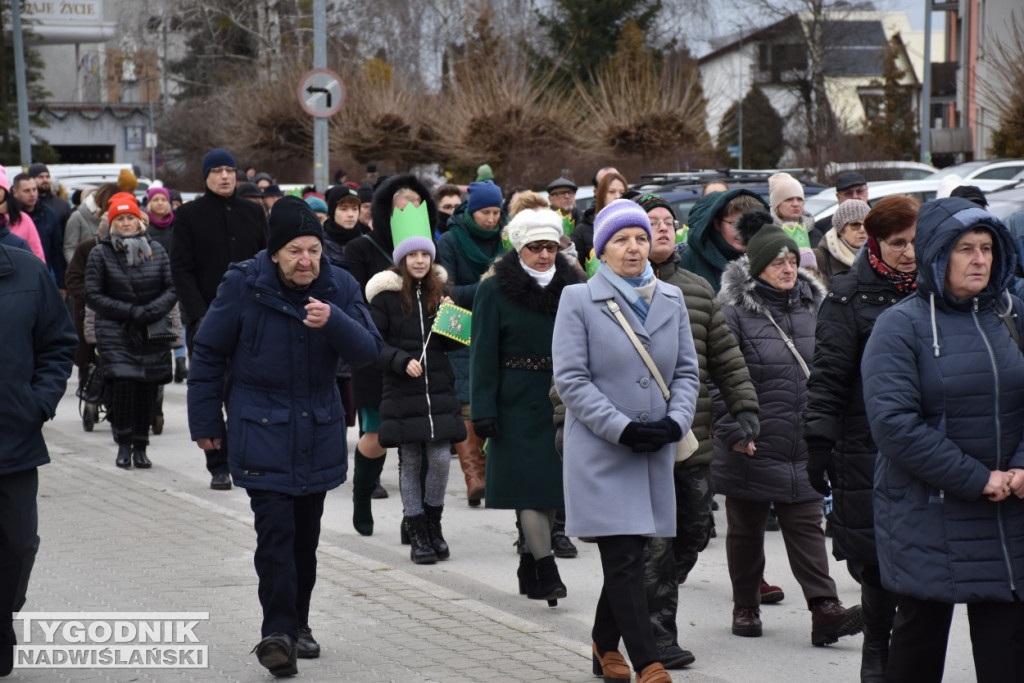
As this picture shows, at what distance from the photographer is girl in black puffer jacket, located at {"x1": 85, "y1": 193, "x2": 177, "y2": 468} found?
11406 millimetres

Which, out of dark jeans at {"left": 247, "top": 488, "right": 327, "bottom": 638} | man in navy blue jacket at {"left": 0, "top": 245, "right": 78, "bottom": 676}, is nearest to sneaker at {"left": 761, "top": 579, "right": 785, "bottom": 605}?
dark jeans at {"left": 247, "top": 488, "right": 327, "bottom": 638}

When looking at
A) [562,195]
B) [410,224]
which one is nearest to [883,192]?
[562,195]

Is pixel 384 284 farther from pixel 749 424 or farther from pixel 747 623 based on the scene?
pixel 747 623

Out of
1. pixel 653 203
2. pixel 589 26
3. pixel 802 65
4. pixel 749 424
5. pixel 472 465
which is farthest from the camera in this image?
pixel 802 65

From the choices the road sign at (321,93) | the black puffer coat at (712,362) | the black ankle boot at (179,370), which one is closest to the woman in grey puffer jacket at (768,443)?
the black puffer coat at (712,362)

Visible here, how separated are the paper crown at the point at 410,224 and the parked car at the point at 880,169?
1618 centimetres

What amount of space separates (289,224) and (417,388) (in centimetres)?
253

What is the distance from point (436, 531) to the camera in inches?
343

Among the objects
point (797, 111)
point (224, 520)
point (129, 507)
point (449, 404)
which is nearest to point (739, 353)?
point (449, 404)

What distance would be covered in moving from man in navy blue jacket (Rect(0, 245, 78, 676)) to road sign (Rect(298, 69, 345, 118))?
12.5m

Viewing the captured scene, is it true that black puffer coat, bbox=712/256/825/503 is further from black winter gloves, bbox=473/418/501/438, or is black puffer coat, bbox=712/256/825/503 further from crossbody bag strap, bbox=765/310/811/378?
black winter gloves, bbox=473/418/501/438

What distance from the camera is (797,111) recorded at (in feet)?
168

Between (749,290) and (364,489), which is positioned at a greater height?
(749,290)

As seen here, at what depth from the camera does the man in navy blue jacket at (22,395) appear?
5.74 metres
